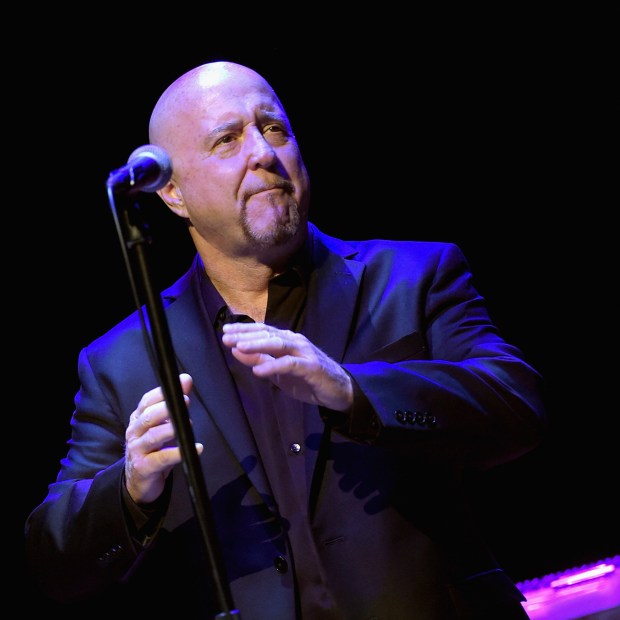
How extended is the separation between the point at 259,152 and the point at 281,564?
3.73 feet

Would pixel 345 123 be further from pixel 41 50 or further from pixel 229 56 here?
pixel 41 50

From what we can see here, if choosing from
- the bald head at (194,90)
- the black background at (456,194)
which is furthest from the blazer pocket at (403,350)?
the black background at (456,194)

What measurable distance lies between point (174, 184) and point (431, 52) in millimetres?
1455

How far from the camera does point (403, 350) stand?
2.42m

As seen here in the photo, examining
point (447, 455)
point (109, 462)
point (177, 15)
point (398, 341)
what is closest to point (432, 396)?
point (447, 455)

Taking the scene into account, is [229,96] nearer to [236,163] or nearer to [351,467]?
[236,163]

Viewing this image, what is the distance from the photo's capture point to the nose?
8.11 feet

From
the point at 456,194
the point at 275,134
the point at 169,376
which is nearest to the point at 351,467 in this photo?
the point at 169,376

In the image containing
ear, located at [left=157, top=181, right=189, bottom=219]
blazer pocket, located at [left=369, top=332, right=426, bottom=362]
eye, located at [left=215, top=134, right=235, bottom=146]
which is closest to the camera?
blazer pocket, located at [left=369, top=332, right=426, bottom=362]

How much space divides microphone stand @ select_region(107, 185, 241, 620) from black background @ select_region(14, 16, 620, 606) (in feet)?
5.57

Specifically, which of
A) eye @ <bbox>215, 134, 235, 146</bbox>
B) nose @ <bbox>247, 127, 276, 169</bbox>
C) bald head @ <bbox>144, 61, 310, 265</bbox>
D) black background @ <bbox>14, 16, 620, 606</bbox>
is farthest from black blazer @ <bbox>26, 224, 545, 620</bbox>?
black background @ <bbox>14, 16, 620, 606</bbox>

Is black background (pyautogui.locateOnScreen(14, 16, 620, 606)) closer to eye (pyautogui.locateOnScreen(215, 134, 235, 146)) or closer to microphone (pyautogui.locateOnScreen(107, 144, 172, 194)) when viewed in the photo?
eye (pyautogui.locateOnScreen(215, 134, 235, 146))

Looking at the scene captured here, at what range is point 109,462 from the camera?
250 cm

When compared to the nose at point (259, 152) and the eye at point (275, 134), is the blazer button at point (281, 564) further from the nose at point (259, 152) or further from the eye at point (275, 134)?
the eye at point (275, 134)
